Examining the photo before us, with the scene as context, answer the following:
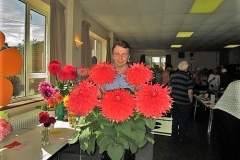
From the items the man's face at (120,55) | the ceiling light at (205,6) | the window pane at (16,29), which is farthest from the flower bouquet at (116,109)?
the ceiling light at (205,6)

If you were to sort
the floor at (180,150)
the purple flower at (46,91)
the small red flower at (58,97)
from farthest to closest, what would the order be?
1. the floor at (180,150)
2. the small red flower at (58,97)
3. the purple flower at (46,91)

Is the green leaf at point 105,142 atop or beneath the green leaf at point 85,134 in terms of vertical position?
beneath

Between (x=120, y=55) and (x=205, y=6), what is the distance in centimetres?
419

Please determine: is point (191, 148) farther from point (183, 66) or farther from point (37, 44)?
point (37, 44)

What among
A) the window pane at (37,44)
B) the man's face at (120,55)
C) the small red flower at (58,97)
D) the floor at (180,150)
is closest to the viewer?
the man's face at (120,55)

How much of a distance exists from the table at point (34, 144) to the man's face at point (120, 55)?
1.54 ft

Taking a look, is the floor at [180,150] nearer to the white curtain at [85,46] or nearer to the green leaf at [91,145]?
the green leaf at [91,145]

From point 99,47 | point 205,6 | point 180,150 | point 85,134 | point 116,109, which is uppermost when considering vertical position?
point 205,6

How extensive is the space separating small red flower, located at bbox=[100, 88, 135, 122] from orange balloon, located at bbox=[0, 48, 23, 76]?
2.77ft

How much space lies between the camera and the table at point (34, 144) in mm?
1394

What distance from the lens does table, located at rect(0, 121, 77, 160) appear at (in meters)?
1.39

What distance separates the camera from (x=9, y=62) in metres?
1.27

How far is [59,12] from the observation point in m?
3.61

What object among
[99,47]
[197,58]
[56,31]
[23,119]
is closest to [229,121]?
[23,119]
